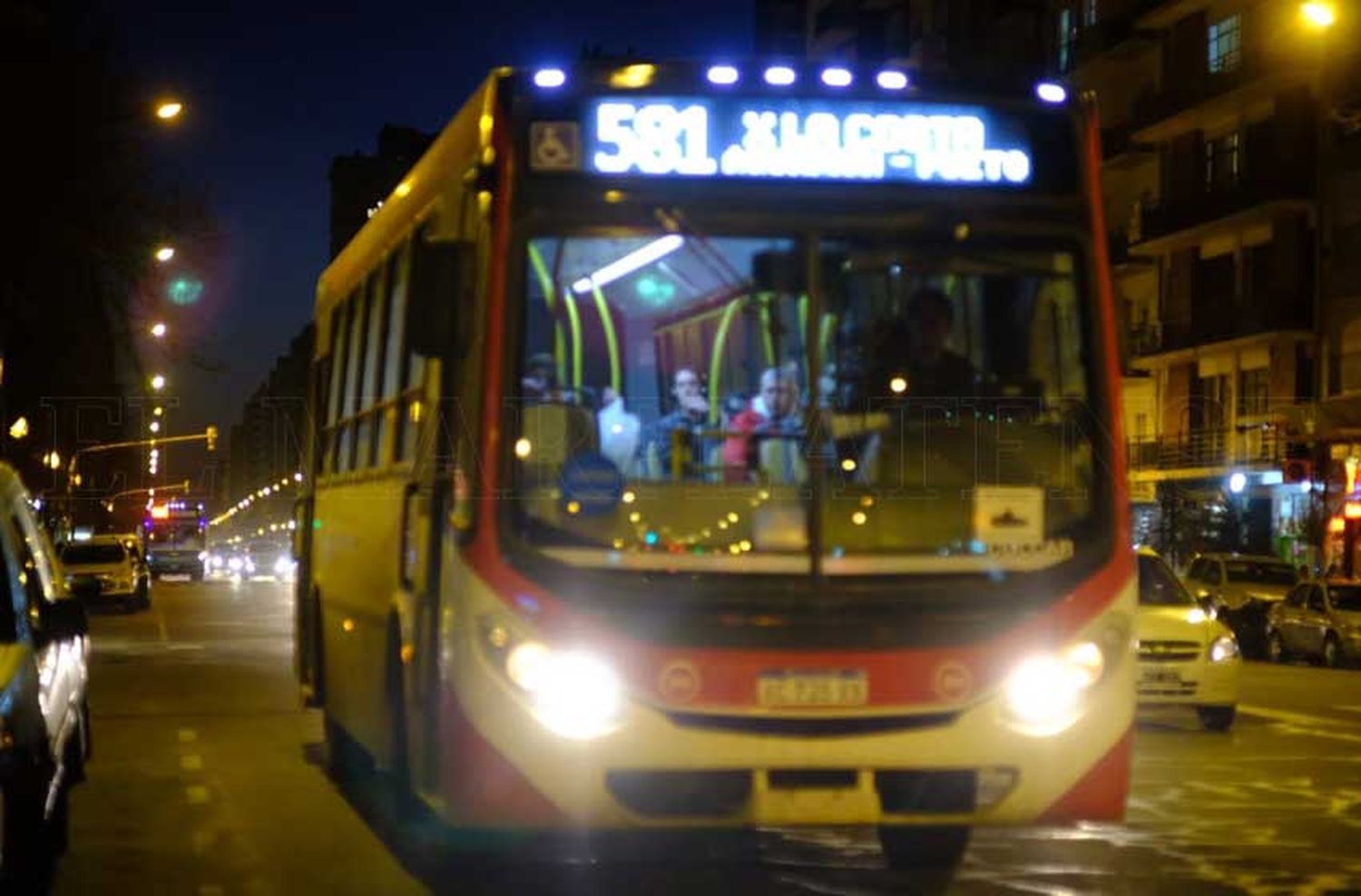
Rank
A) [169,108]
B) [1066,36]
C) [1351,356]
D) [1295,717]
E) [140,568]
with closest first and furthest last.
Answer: [1295,717] < [169,108] < [1351,356] < [140,568] < [1066,36]

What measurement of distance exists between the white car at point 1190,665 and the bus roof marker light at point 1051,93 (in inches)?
426

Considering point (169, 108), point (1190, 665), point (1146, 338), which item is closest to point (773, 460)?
point (1190, 665)

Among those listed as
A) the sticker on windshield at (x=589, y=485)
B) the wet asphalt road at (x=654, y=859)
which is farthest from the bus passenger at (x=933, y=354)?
the wet asphalt road at (x=654, y=859)

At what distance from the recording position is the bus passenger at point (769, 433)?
910 cm

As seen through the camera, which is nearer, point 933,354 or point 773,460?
point 773,460

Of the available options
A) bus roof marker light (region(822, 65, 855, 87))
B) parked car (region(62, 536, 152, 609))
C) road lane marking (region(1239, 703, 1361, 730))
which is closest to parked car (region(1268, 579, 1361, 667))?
road lane marking (region(1239, 703, 1361, 730))

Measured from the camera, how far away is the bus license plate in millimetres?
8875

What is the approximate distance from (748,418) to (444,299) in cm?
129

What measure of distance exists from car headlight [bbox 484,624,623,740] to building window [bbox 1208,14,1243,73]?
1894 inches

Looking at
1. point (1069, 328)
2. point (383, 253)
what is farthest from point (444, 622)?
point (383, 253)

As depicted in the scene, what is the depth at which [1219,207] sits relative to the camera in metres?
54.8

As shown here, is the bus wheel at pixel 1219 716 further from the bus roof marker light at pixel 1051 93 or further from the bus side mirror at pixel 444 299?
the bus side mirror at pixel 444 299

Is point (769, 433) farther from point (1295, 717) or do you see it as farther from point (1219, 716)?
point (1295, 717)

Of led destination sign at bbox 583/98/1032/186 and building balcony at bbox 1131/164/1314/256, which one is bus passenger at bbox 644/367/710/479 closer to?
led destination sign at bbox 583/98/1032/186
